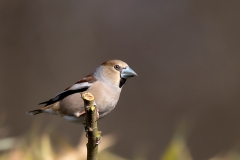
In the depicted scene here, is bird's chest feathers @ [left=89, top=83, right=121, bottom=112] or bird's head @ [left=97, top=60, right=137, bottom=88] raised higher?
bird's head @ [left=97, top=60, right=137, bottom=88]

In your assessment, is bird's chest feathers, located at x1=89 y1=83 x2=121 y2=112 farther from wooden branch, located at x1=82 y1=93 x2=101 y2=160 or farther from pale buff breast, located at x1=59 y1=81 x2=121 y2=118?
wooden branch, located at x1=82 y1=93 x2=101 y2=160

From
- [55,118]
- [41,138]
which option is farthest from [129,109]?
[41,138]

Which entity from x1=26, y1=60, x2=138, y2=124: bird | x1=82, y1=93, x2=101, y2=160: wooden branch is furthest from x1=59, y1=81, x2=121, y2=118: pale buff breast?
x1=82, y1=93, x2=101, y2=160: wooden branch

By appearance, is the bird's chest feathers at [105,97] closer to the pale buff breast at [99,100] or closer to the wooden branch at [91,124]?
the pale buff breast at [99,100]

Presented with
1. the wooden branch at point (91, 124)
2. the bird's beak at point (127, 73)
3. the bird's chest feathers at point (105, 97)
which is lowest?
the wooden branch at point (91, 124)

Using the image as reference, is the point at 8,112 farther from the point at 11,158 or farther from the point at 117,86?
the point at 117,86

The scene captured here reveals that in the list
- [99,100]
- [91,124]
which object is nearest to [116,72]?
[99,100]

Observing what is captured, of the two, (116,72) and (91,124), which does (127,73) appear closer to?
(116,72)

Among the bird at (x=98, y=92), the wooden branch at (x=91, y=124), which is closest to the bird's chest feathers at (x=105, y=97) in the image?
the bird at (x=98, y=92)
